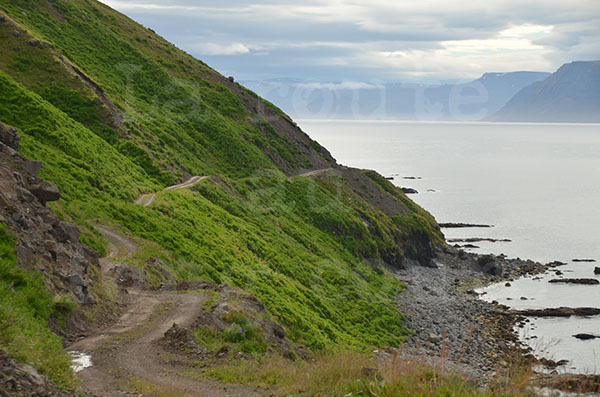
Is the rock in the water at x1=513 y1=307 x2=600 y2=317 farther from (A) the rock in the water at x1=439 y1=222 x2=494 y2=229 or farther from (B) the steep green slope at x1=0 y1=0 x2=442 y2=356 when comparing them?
(A) the rock in the water at x1=439 y1=222 x2=494 y2=229

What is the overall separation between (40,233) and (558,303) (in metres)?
59.7

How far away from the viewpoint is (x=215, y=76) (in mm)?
106688

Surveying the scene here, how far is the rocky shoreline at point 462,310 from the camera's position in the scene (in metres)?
44.0

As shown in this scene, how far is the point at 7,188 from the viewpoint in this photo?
64.4ft

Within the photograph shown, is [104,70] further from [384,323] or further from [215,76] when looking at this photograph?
[384,323]

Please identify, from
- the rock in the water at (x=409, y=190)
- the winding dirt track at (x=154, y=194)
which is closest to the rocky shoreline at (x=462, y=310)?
the winding dirt track at (x=154, y=194)

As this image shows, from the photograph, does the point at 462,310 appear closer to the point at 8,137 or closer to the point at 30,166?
the point at 30,166

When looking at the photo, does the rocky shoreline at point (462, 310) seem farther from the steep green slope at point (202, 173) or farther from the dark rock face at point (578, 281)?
the dark rock face at point (578, 281)

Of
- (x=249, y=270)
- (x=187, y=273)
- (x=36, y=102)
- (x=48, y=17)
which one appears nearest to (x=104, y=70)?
(x=48, y=17)

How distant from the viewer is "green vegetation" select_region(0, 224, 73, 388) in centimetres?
1052

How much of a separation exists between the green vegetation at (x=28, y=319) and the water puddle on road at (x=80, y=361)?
28.8 inches

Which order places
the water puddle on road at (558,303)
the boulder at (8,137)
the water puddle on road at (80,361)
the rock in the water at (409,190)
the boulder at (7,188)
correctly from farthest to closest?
the rock in the water at (409,190), the water puddle on road at (558,303), the boulder at (8,137), the boulder at (7,188), the water puddle on road at (80,361)

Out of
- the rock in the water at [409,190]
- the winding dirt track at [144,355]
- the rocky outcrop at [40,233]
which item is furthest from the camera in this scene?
the rock in the water at [409,190]

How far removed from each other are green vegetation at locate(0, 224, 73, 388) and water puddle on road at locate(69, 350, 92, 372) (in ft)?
2.40
